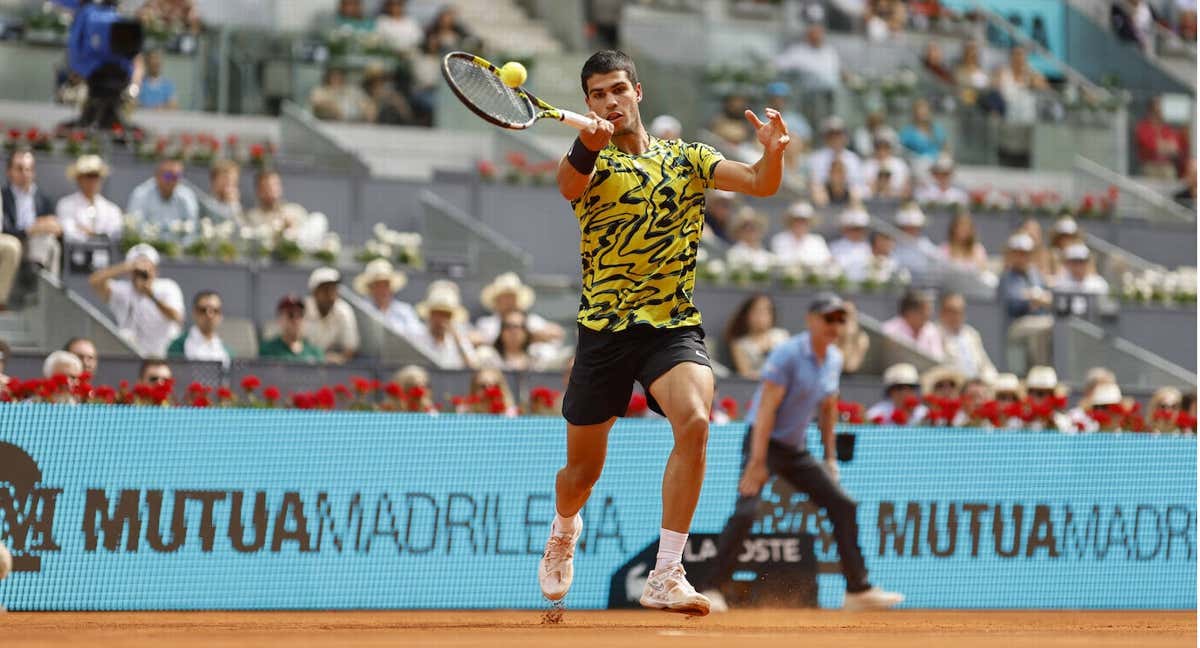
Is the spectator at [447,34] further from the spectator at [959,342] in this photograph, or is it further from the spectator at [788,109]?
the spectator at [959,342]

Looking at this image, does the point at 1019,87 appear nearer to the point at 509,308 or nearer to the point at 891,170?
the point at 891,170

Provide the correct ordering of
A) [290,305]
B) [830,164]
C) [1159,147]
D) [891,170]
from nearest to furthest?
[290,305], [830,164], [891,170], [1159,147]

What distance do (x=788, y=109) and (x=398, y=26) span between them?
4444 millimetres

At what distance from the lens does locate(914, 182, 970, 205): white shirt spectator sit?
857 inches

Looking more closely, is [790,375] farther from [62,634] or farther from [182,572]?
[62,634]

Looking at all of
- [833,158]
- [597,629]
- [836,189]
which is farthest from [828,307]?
[833,158]

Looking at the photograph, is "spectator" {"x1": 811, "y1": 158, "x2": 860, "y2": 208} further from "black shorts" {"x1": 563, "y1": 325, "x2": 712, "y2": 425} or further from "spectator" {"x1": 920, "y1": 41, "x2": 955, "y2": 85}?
"black shorts" {"x1": 563, "y1": 325, "x2": 712, "y2": 425}

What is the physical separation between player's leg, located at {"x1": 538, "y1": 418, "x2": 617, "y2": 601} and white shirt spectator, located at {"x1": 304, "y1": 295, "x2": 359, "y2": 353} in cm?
603

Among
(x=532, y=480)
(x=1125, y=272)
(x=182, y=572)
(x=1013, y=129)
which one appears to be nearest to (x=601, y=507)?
(x=532, y=480)

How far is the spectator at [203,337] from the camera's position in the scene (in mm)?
14094

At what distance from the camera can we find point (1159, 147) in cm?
2450

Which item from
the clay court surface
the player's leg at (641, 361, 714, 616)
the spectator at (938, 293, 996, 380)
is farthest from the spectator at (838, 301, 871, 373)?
the player's leg at (641, 361, 714, 616)

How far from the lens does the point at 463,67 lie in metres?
8.36

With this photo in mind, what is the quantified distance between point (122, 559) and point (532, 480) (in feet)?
7.92
